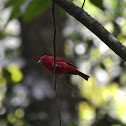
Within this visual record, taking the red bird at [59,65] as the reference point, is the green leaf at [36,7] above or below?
above

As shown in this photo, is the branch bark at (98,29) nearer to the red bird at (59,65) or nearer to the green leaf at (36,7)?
the green leaf at (36,7)

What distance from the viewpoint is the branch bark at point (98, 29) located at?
1.47m

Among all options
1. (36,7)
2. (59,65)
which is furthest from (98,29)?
(59,65)

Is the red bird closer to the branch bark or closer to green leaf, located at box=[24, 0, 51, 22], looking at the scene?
green leaf, located at box=[24, 0, 51, 22]

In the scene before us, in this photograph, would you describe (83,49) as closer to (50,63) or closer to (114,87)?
(50,63)

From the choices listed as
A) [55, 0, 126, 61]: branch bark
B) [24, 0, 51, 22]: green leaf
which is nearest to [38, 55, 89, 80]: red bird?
[24, 0, 51, 22]: green leaf

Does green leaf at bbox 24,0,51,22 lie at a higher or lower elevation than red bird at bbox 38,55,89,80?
higher

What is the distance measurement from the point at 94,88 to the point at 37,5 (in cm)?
468

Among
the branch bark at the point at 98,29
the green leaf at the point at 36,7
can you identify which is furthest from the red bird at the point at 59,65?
the branch bark at the point at 98,29

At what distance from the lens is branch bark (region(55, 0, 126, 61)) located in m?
1.47

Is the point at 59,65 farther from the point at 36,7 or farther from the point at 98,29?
the point at 98,29

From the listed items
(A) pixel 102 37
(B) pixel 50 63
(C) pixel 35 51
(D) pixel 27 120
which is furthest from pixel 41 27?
(A) pixel 102 37

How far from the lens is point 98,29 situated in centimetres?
150

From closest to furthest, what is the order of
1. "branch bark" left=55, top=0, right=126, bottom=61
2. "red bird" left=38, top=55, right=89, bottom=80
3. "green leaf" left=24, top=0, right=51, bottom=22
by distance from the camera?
"branch bark" left=55, top=0, right=126, bottom=61 < "green leaf" left=24, top=0, right=51, bottom=22 < "red bird" left=38, top=55, right=89, bottom=80
